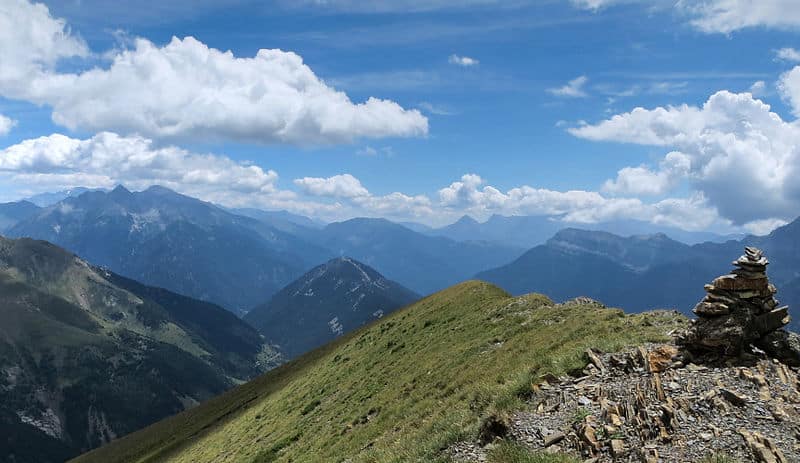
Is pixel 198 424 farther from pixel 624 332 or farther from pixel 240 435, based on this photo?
pixel 624 332

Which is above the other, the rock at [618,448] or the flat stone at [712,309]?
the flat stone at [712,309]

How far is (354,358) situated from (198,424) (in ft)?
101

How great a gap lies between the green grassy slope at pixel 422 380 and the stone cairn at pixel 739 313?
2.54 meters

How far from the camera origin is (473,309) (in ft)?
145

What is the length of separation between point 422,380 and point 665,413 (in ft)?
56.5

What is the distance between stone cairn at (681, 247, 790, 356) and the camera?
55.1ft

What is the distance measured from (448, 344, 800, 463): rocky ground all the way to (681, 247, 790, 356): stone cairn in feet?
2.19

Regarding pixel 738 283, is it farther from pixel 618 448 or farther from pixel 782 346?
pixel 618 448

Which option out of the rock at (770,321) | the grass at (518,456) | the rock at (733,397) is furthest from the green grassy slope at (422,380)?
the rock at (733,397)

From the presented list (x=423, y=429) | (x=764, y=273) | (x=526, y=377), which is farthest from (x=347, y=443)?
(x=764, y=273)

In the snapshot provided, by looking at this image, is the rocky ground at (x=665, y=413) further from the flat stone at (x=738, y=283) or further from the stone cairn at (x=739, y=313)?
the flat stone at (x=738, y=283)

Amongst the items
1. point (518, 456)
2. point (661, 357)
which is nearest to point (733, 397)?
point (661, 357)

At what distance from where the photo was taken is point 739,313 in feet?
57.2

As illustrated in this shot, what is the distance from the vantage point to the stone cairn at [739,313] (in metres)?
16.8
